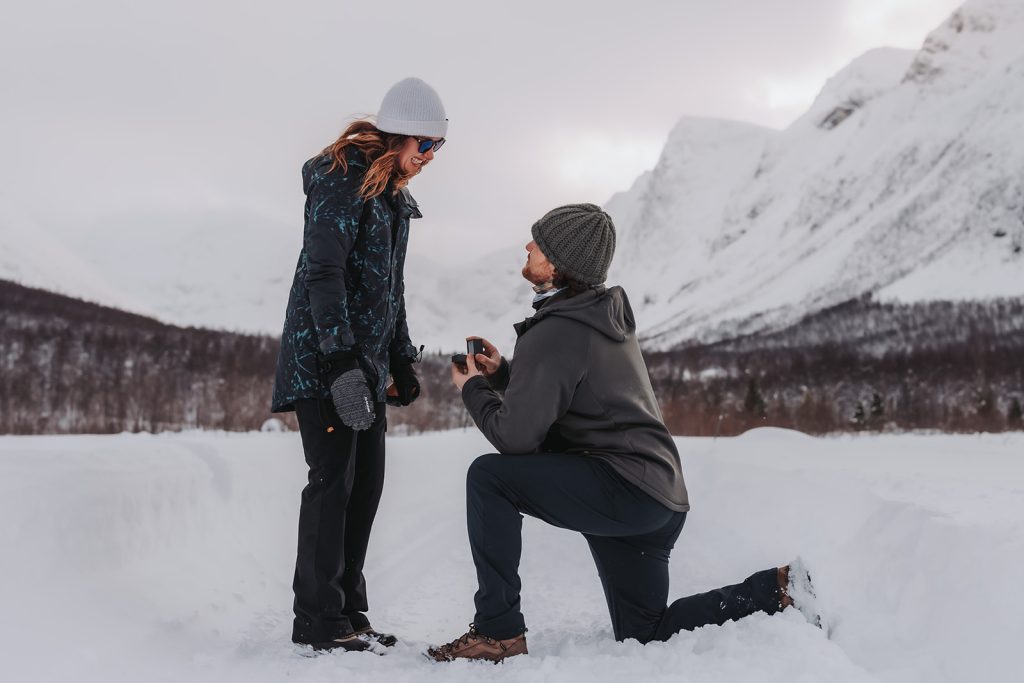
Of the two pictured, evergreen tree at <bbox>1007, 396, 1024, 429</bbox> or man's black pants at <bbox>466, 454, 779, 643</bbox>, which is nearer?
man's black pants at <bbox>466, 454, 779, 643</bbox>

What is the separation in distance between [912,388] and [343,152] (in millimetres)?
43573

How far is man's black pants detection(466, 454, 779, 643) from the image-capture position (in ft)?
9.82

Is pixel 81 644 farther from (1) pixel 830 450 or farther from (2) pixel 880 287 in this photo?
(2) pixel 880 287

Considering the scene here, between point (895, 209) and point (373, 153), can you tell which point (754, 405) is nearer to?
point (373, 153)

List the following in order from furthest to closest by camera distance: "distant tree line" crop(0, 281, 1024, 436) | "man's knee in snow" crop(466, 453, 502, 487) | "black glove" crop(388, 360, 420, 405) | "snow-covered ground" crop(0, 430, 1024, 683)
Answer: "distant tree line" crop(0, 281, 1024, 436) < "black glove" crop(388, 360, 420, 405) < "man's knee in snow" crop(466, 453, 502, 487) < "snow-covered ground" crop(0, 430, 1024, 683)

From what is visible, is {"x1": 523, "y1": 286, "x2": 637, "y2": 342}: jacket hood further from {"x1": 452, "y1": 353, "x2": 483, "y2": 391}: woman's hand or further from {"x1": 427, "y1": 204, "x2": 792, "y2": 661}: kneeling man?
{"x1": 452, "y1": 353, "x2": 483, "y2": 391}: woman's hand

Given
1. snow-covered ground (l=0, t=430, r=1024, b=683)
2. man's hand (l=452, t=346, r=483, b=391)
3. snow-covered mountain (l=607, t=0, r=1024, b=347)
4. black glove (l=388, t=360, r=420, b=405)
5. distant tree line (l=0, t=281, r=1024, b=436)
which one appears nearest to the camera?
snow-covered ground (l=0, t=430, r=1024, b=683)

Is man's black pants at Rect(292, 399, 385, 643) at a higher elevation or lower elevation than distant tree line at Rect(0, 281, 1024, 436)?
lower

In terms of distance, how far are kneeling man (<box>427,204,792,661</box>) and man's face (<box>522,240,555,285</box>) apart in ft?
0.24

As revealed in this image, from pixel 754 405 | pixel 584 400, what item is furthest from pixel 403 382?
pixel 754 405

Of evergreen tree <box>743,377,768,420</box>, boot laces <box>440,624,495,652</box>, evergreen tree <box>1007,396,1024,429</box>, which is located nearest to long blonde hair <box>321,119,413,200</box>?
boot laces <box>440,624,495,652</box>

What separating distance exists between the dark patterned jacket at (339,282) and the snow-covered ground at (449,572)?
0.98m

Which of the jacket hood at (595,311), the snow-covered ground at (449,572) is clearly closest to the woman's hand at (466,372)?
the jacket hood at (595,311)

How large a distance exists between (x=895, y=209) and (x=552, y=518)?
103385mm
